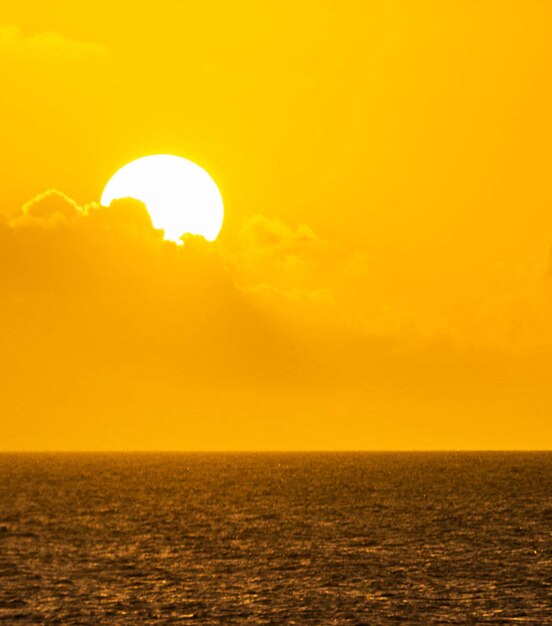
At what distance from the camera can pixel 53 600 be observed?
62062 mm

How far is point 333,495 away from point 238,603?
288 ft

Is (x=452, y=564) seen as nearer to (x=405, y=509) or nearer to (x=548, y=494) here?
(x=405, y=509)

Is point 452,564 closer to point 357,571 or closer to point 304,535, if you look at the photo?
point 357,571

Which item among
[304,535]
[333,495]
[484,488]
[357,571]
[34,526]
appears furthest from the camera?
[484,488]

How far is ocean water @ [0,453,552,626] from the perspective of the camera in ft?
196

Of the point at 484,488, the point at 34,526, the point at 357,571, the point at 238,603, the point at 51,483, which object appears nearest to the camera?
the point at 238,603

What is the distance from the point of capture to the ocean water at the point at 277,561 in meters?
59.7

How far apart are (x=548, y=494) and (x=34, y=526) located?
7382 centimetres

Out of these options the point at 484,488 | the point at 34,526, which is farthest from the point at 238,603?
the point at 484,488

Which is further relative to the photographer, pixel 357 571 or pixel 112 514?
pixel 112 514

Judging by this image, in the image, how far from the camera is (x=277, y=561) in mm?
78500

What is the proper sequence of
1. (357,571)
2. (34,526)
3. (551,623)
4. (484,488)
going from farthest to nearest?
(484,488), (34,526), (357,571), (551,623)

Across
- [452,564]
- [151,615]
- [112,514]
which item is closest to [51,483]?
[112,514]

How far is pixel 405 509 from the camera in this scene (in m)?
123
